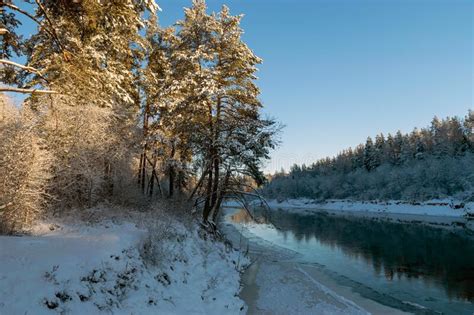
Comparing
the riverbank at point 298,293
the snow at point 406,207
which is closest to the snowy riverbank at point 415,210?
the snow at point 406,207

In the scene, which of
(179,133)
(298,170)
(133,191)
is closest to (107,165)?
(133,191)

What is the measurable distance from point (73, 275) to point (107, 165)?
37.8ft

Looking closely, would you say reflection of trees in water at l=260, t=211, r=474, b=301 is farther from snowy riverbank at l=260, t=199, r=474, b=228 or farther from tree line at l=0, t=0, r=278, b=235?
snowy riverbank at l=260, t=199, r=474, b=228

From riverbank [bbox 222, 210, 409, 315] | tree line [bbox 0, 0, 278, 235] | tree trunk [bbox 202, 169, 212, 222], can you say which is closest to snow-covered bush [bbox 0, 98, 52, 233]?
tree line [bbox 0, 0, 278, 235]

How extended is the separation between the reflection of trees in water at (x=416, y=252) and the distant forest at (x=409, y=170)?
3217cm

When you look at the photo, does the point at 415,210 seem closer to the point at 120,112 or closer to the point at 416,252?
the point at 416,252

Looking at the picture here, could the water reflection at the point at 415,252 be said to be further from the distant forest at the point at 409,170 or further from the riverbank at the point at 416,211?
the distant forest at the point at 409,170

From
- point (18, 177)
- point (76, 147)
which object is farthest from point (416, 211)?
point (18, 177)

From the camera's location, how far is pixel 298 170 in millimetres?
148625

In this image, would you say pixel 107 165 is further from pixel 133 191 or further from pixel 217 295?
pixel 217 295

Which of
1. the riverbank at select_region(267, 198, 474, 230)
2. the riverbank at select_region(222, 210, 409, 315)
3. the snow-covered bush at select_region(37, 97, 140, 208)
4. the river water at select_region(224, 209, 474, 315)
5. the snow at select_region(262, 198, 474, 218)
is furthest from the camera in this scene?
the snow at select_region(262, 198, 474, 218)

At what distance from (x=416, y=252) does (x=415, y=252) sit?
0.21 ft

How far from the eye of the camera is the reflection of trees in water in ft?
58.7

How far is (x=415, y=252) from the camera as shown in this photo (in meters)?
25.2
